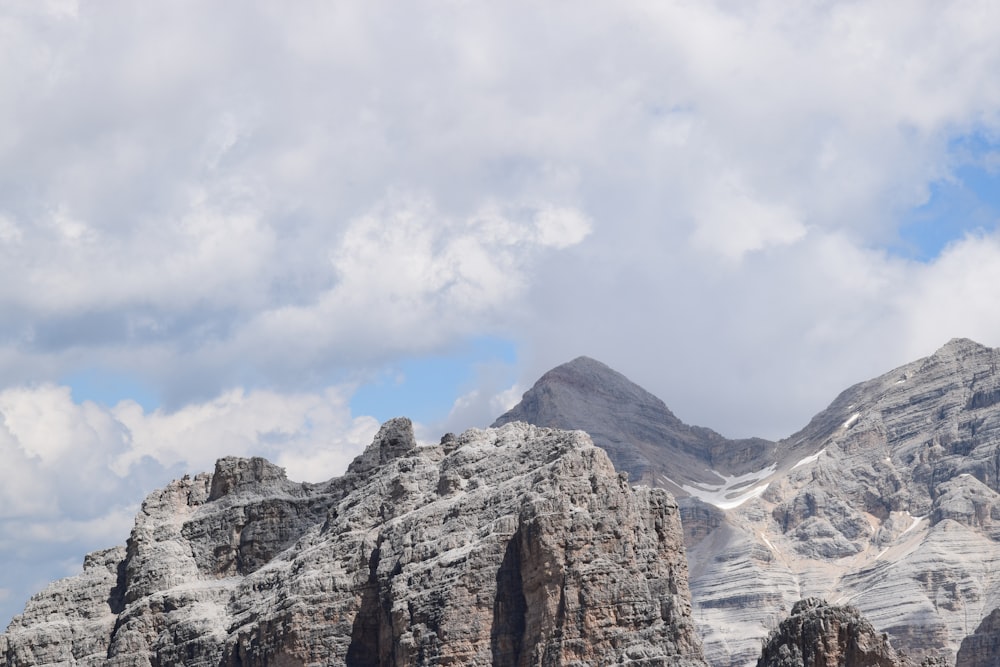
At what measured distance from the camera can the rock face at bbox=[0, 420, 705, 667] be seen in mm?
94250

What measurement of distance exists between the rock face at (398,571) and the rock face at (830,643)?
23.5ft

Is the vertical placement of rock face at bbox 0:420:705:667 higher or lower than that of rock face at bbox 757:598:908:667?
higher

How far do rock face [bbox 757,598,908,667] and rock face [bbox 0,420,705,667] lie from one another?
7.17 metres

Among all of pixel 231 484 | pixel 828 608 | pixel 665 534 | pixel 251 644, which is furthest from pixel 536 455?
pixel 231 484

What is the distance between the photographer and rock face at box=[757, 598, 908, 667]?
269ft

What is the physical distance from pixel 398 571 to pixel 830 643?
27.8 m

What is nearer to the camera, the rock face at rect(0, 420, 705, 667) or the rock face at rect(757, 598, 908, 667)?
the rock face at rect(757, 598, 908, 667)

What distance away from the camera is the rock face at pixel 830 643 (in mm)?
82125

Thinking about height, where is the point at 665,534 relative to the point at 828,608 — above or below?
above

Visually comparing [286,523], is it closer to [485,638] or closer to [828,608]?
[485,638]

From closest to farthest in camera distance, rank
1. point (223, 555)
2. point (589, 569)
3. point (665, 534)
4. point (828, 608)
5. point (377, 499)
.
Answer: point (828, 608), point (589, 569), point (665, 534), point (377, 499), point (223, 555)

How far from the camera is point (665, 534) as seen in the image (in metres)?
101

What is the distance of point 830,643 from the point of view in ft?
273

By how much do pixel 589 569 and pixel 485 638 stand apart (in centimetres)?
674
